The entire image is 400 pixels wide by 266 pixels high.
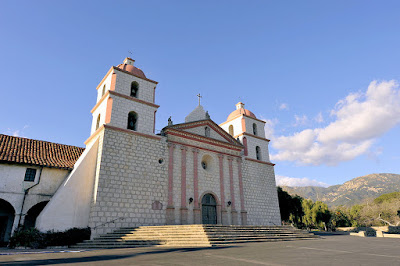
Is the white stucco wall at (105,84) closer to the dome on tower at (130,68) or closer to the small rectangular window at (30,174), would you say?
the dome on tower at (130,68)

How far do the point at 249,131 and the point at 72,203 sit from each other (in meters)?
17.1

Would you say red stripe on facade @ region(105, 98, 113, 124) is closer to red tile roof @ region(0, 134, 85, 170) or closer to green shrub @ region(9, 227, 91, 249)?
red tile roof @ region(0, 134, 85, 170)

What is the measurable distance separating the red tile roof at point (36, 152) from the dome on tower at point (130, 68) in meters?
8.08

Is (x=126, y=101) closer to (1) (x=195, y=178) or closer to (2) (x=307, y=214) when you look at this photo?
(1) (x=195, y=178)

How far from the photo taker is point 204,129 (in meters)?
21.6

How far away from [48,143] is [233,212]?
16.1 meters

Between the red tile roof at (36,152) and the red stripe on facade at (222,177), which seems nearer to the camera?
the red tile roof at (36,152)

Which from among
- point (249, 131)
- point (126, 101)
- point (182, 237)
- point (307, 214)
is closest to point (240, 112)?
point (249, 131)

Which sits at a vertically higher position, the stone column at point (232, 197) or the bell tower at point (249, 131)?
the bell tower at point (249, 131)

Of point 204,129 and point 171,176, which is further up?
point 204,129

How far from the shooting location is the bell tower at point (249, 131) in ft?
80.1

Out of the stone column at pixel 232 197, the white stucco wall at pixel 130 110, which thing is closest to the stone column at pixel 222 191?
the stone column at pixel 232 197

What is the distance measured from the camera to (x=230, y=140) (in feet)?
75.3

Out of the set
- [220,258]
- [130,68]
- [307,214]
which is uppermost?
[130,68]
